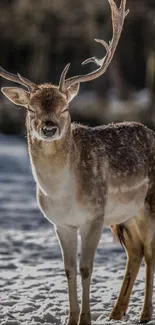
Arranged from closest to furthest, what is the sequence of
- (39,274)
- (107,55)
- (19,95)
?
(19,95), (107,55), (39,274)

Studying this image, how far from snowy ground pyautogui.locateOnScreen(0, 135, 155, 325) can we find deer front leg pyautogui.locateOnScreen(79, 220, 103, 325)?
0.31m

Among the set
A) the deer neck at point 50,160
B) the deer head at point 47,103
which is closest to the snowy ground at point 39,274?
the deer neck at point 50,160

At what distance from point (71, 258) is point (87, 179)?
70cm

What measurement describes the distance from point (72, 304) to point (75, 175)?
3.58 ft

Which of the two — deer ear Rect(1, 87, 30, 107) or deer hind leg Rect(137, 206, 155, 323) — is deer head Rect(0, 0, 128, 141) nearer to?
deer ear Rect(1, 87, 30, 107)

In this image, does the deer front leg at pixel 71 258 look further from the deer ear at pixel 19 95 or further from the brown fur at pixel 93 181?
the deer ear at pixel 19 95

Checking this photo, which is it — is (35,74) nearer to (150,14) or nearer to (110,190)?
(150,14)

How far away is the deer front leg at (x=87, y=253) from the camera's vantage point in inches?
283

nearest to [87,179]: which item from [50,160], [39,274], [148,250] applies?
[50,160]

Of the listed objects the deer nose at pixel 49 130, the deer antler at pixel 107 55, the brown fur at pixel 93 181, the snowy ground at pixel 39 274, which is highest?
the deer antler at pixel 107 55

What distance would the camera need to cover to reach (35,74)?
32531 mm

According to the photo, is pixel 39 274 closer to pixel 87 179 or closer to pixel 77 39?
pixel 87 179

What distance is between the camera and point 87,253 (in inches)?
285

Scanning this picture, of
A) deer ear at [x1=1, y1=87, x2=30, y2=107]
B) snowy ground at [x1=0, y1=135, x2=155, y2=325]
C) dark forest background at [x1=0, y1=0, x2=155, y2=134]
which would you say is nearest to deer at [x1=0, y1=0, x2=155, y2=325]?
deer ear at [x1=1, y1=87, x2=30, y2=107]
